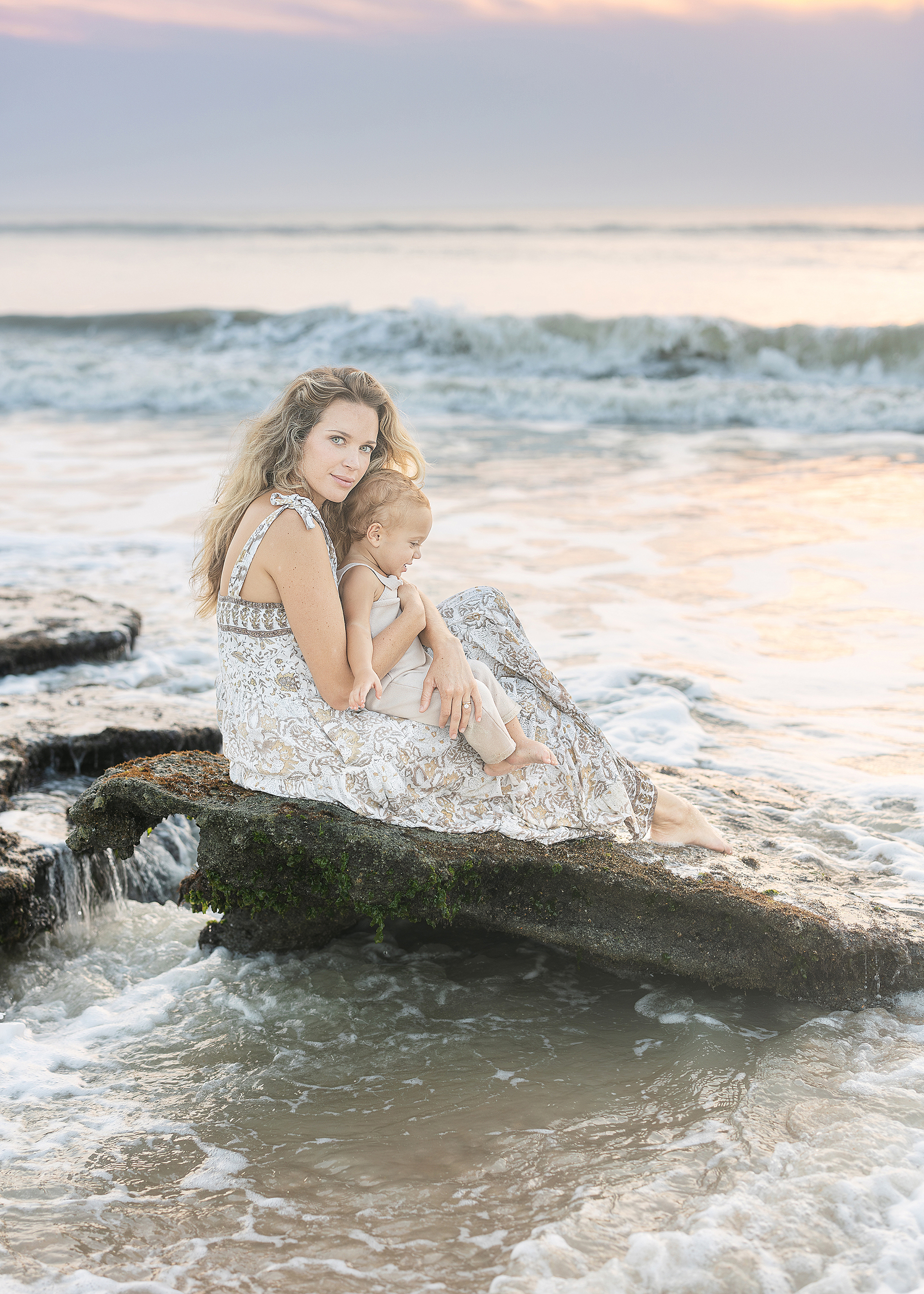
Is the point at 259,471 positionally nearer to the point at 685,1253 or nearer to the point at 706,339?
the point at 685,1253

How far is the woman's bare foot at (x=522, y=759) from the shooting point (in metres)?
3.29

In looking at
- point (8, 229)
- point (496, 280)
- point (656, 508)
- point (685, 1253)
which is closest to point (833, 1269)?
point (685, 1253)

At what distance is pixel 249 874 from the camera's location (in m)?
3.39

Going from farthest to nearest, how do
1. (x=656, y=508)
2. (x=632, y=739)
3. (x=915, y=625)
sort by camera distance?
(x=656, y=508), (x=915, y=625), (x=632, y=739)

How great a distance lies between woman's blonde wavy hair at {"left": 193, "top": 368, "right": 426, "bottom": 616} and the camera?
3.29 meters

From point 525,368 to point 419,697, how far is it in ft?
60.4

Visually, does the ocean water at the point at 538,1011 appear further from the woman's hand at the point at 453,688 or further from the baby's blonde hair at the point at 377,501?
the baby's blonde hair at the point at 377,501

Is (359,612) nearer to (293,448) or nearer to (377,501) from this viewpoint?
(377,501)

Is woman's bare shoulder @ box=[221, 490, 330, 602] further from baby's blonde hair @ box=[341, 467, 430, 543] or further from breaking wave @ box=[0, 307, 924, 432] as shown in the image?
breaking wave @ box=[0, 307, 924, 432]

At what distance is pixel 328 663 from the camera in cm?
314

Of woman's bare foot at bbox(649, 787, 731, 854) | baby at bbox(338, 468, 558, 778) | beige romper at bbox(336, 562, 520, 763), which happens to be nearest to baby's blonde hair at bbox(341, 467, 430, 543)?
baby at bbox(338, 468, 558, 778)

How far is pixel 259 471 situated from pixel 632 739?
110 inches

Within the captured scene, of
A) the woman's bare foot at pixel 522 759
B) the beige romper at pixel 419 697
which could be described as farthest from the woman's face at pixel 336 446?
the woman's bare foot at pixel 522 759

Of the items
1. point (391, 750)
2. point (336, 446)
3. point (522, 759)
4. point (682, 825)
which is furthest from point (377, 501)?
point (682, 825)
